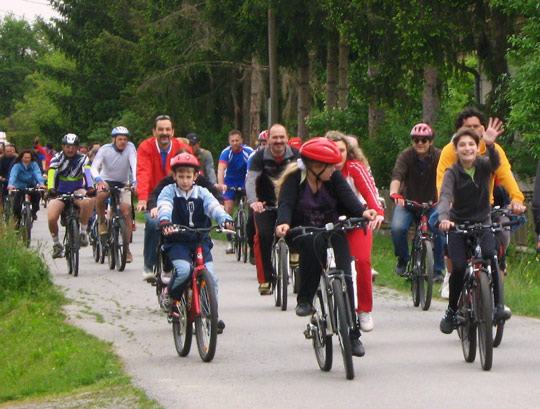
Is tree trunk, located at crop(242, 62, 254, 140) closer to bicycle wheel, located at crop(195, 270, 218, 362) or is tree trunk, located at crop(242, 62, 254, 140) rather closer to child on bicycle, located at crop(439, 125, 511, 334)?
child on bicycle, located at crop(439, 125, 511, 334)

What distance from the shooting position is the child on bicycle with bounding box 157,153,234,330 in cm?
985

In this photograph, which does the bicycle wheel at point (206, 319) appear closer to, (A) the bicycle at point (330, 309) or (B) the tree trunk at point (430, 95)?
(A) the bicycle at point (330, 309)

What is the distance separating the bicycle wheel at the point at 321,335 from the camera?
28.3ft

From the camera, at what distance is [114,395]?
8.20 metres

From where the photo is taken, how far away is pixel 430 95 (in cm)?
2495

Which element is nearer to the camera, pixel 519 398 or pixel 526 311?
pixel 519 398

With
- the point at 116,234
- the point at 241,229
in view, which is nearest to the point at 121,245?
the point at 116,234

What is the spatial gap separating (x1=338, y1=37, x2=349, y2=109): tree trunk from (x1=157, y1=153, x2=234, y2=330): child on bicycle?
794 inches

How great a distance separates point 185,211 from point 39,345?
6.22ft

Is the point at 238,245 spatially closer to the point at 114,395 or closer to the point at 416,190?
the point at 416,190

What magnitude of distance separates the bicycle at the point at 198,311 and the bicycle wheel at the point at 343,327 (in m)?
1.10

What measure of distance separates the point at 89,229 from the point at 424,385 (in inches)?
486

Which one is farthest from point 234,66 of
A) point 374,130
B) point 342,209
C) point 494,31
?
point 342,209

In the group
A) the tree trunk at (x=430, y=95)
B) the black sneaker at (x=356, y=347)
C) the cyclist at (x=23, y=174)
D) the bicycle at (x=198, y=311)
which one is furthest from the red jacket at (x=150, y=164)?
the tree trunk at (x=430, y=95)
